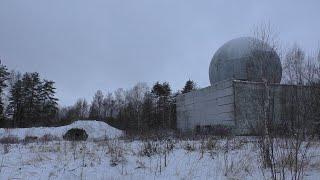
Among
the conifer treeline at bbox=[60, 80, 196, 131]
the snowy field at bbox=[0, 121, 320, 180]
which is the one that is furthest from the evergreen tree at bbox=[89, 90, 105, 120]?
the snowy field at bbox=[0, 121, 320, 180]

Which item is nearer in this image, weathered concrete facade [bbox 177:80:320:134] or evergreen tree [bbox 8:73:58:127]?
weathered concrete facade [bbox 177:80:320:134]

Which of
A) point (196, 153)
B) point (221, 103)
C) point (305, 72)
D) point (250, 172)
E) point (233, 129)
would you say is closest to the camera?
point (250, 172)

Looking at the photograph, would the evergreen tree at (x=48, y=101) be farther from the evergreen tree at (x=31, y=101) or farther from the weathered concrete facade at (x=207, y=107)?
the weathered concrete facade at (x=207, y=107)

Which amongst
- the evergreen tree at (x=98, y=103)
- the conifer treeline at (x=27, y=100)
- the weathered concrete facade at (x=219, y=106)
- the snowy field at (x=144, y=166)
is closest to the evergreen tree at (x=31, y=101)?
the conifer treeline at (x=27, y=100)

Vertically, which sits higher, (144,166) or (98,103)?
(98,103)

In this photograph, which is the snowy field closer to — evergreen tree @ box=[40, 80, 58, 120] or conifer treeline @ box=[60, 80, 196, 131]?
conifer treeline @ box=[60, 80, 196, 131]

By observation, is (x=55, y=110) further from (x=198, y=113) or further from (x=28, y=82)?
(x=198, y=113)

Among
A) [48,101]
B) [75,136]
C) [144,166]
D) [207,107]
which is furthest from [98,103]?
[144,166]

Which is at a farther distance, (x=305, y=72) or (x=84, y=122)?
(x=84, y=122)

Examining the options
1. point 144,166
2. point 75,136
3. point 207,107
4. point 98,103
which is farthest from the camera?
point 98,103

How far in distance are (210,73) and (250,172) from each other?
2506 cm

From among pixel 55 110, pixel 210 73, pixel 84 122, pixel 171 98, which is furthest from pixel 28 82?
pixel 210 73

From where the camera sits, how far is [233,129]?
25.3 meters

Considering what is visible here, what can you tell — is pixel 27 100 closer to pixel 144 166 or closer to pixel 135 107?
pixel 135 107
